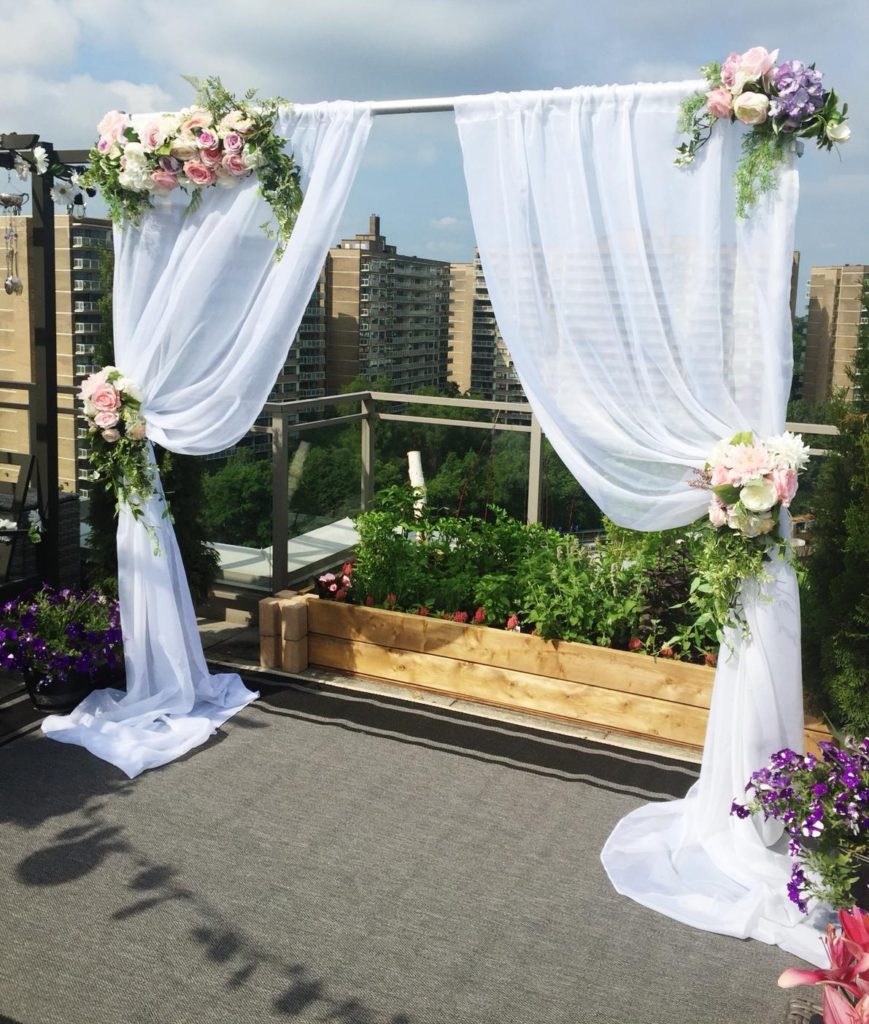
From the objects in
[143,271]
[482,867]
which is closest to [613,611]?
[482,867]

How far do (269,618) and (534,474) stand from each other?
5.37 feet

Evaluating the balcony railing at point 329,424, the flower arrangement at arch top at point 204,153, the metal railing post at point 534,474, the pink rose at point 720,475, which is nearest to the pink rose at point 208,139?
the flower arrangement at arch top at point 204,153

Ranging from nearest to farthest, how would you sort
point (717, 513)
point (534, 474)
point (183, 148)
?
point (717, 513)
point (183, 148)
point (534, 474)

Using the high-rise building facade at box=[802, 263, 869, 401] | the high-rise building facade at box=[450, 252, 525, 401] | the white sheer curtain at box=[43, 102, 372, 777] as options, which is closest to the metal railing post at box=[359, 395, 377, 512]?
the high-rise building facade at box=[450, 252, 525, 401]

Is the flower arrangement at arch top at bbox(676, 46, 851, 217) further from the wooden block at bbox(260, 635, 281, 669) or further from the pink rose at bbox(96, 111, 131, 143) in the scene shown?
the wooden block at bbox(260, 635, 281, 669)

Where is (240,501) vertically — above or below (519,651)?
above

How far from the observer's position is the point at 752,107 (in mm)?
2844

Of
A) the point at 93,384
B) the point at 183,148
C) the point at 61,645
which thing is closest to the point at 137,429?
the point at 93,384

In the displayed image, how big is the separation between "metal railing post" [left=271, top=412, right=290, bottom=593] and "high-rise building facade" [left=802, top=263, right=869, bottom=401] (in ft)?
8.75

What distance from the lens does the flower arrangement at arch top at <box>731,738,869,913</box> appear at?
260 centimetres

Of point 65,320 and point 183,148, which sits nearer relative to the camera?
point 183,148

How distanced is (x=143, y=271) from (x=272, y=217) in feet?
2.13

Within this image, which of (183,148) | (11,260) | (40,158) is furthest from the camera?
(11,260)

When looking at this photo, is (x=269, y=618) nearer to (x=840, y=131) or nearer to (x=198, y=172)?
(x=198, y=172)
